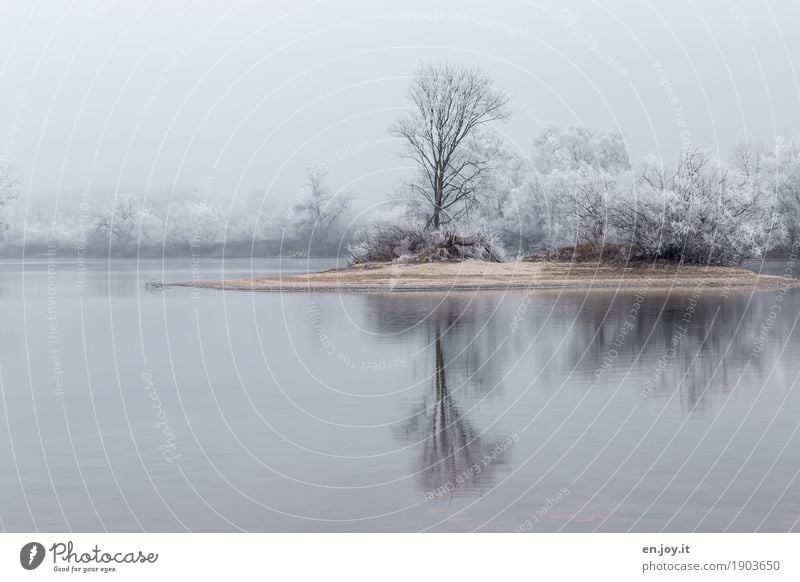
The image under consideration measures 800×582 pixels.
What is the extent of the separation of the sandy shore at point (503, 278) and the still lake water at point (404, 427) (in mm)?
19257

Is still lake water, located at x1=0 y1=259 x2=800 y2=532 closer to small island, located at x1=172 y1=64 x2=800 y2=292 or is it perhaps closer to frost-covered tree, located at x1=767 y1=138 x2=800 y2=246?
small island, located at x1=172 y1=64 x2=800 y2=292

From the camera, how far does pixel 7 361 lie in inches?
845

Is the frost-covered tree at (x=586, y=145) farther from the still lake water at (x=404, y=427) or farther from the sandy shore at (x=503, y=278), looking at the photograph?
the still lake water at (x=404, y=427)

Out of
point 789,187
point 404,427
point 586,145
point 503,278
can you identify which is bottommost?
point 503,278

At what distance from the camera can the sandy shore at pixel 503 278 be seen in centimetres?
4731

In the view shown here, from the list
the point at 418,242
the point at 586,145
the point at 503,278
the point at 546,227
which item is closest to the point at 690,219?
the point at 503,278

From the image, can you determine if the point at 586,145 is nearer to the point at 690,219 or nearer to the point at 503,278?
the point at 690,219

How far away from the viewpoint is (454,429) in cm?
1352

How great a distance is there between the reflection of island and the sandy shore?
79.9ft

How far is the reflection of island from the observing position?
10877mm

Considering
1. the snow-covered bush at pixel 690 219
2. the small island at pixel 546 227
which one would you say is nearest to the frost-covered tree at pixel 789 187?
the small island at pixel 546 227

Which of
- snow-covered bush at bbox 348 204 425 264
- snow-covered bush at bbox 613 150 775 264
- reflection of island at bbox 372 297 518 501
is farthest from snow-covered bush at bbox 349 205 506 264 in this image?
reflection of island at bbox 372 297 518 501

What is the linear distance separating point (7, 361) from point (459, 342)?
9179mm

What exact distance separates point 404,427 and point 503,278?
1503 inches
